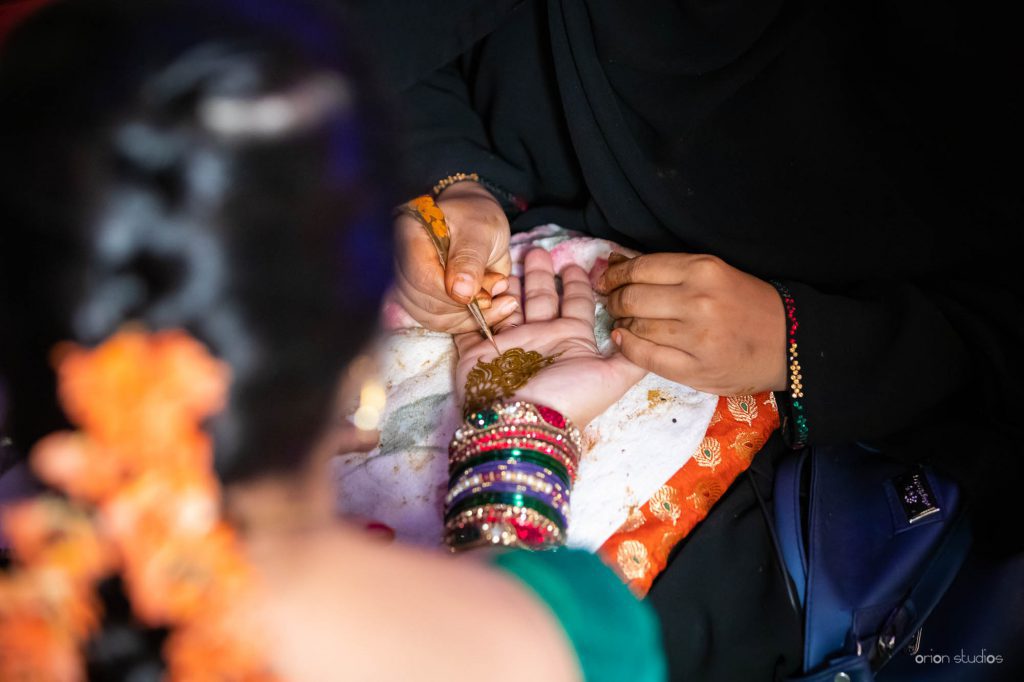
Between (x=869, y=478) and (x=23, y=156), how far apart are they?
1.06 m

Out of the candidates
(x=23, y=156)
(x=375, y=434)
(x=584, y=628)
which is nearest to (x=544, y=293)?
(x=375, y=434)

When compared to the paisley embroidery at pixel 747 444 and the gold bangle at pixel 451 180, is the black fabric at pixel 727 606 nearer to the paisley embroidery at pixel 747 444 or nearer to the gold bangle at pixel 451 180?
the paisley embroidery at pixel 747 444

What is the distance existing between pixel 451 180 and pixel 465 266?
0.29 m

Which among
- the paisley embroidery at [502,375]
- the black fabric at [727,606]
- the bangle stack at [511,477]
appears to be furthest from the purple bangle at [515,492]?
the black fabric at [727,606]

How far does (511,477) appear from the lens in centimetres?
83

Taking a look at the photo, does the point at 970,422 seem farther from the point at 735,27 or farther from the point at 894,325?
the point at 735,27

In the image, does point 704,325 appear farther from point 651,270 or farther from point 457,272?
point 457,272

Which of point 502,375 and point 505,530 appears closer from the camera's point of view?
point 505,530

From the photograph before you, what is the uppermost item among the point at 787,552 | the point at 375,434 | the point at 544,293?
the point at 544,293

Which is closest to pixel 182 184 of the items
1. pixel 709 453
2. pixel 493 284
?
pixel 493 284

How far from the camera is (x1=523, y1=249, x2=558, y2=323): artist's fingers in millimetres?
1145

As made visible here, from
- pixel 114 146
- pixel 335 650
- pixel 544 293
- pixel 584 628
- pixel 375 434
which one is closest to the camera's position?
pixel 114 146

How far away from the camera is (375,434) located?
3.41ft

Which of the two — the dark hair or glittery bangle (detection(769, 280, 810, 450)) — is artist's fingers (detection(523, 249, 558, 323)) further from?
the dark hair
